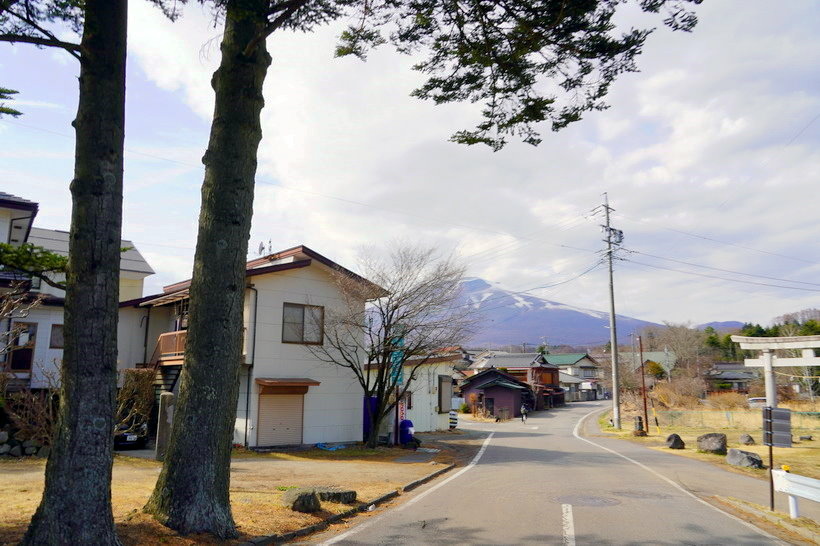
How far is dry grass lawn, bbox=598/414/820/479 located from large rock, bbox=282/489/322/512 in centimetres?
1400

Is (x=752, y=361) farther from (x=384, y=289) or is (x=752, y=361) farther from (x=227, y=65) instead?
(x=227, y=65)

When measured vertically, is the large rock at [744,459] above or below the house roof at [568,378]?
below

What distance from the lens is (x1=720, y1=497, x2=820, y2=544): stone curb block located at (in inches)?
333

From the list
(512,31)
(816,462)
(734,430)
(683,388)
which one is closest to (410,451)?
(816,462)

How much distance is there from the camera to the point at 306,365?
2059cm

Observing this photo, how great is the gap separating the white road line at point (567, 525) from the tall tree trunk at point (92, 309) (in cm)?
536

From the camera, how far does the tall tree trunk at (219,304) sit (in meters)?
6.80

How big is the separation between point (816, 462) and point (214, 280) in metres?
22.2

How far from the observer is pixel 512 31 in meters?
8.30

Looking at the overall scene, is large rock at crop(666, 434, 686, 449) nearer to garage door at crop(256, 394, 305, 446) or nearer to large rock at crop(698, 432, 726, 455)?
large rock at crop(698, 432, 726, 455)

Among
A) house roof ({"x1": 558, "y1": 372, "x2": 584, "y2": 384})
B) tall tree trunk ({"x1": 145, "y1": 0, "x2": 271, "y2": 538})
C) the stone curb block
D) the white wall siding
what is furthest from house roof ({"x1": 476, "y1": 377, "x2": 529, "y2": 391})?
tall tree trunk ({"x1": 145, "y1": 0, "x2": 271, "y2": 538})

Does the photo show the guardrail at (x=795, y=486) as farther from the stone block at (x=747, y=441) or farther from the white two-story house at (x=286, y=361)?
the stone block at (x=747, y=441)

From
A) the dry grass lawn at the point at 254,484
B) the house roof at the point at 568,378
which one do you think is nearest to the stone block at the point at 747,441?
the dry grass lawn at the point at 254,484

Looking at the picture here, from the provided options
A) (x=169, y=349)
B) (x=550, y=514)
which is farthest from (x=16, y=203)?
(x=550, y=514)
